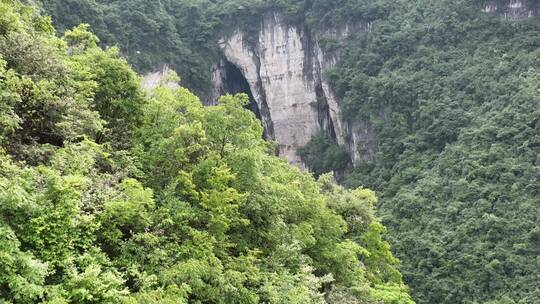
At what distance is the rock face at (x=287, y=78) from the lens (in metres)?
49.6

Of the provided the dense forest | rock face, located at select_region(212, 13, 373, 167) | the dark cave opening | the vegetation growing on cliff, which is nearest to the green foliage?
rock face, located at select_region(212, 13, 373, 167)

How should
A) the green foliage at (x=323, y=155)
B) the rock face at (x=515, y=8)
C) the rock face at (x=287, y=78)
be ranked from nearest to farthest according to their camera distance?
the rock face at (x=515, y=8), the green foliage at (x=323, y=155), the rock face at (x=287, y=78)

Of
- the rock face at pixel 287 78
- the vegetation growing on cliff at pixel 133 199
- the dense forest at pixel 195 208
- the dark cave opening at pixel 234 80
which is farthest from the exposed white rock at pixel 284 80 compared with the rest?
the vegetation growing on cliff at pixel 133 199

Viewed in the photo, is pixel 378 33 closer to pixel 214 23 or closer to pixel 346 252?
pixel 214 23

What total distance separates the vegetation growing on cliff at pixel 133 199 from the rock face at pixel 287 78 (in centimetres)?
3723

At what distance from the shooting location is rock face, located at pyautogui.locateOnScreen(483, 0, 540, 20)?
41500 millimetres

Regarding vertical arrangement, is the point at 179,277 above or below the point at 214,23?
below

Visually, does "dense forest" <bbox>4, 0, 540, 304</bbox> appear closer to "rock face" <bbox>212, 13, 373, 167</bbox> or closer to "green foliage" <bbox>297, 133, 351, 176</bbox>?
"green foliage" <bbox>297, 133, 351, 176</bbox>

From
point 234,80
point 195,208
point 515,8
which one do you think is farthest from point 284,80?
point 195,208

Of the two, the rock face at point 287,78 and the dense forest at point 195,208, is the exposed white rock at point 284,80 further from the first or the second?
the dense forest at point 195,208

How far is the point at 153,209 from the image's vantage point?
8.38 m

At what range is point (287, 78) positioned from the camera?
4966 centimetres

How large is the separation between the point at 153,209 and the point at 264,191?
8.28ft

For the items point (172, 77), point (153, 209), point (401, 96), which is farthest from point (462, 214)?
point (153, 209)
